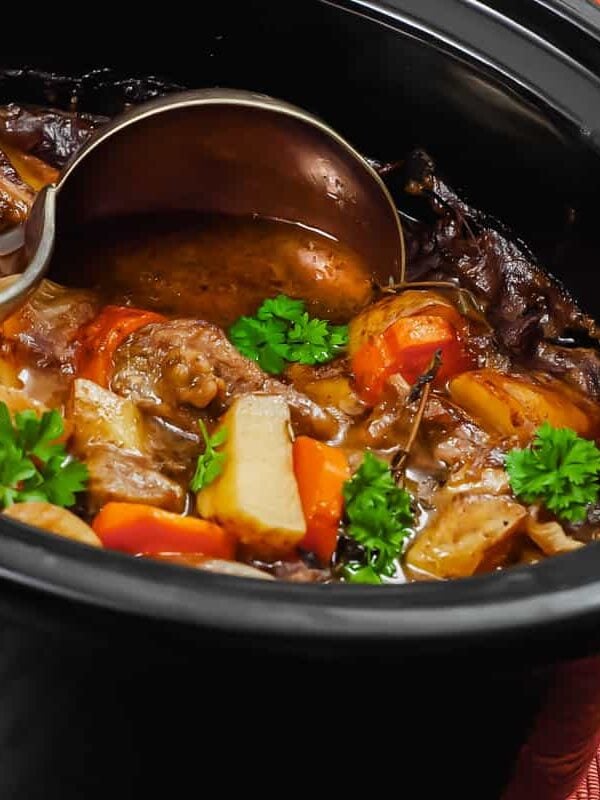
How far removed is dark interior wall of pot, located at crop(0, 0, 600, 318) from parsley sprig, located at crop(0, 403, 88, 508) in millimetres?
939

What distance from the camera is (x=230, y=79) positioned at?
2156mm

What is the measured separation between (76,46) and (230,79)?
0.89 ft

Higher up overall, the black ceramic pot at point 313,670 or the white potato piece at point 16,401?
the black ceramic pot at point 313,670

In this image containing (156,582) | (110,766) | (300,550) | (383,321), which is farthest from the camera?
(383,321)

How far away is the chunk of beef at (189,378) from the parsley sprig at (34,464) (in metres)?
0.31

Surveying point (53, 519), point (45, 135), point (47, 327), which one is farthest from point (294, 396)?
point (45, 135)

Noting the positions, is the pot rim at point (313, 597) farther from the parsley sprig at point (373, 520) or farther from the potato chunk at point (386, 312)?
the potato chunk at point (386, 312)

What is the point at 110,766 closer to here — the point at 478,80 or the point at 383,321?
the point at 383,321

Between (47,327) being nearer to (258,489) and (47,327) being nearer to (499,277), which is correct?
(258,489)

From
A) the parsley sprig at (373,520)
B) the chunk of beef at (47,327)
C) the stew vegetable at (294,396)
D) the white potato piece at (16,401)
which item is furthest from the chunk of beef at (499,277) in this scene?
the white potato piece at (16,401)

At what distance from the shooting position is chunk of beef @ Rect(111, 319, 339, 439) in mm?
1695

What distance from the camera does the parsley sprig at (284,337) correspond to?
183 centimetres

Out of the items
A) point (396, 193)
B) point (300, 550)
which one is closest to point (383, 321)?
point (396, 193)

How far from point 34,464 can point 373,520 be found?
0.42m
